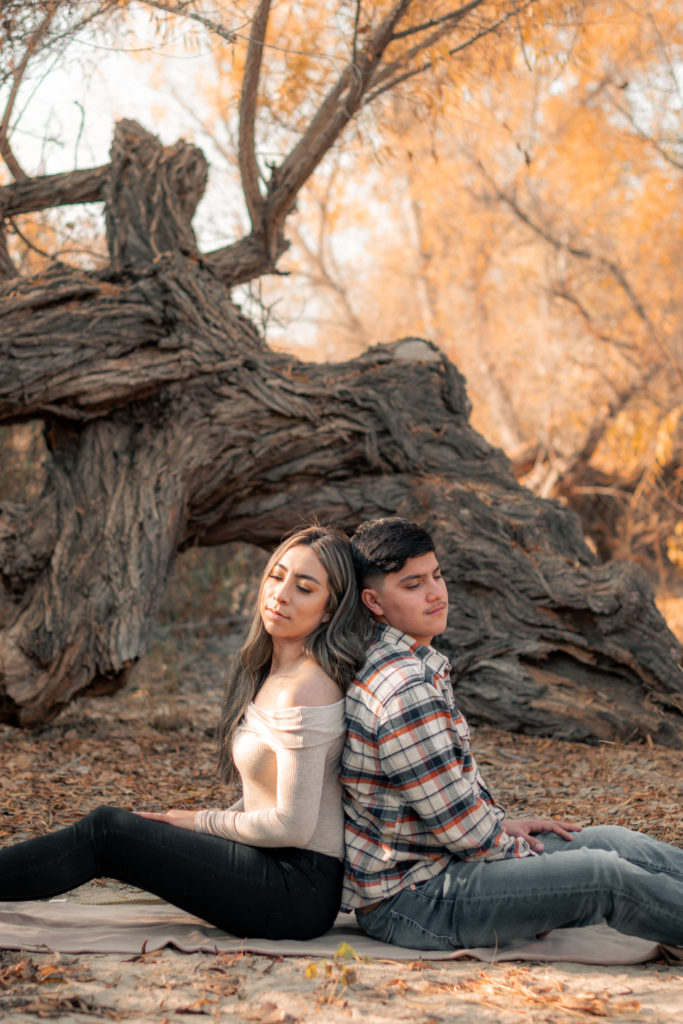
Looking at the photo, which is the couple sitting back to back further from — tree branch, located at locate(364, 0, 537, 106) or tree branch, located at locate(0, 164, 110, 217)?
tree branch, located at locate(0, 164, 110, 217)

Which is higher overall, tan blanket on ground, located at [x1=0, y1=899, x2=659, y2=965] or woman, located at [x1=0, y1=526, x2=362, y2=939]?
woman, located at [x1=0, y1=526, x2=362, y2=939]

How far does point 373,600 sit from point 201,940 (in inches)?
42.5

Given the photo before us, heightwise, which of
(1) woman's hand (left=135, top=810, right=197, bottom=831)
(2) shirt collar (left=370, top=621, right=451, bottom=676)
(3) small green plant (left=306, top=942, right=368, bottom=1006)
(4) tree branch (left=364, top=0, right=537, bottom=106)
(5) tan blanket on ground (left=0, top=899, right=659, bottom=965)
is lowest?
(5) tan blanket on ground (left=0, top=899, right=659, bottom=965)

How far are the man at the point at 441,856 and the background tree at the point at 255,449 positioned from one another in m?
2.76

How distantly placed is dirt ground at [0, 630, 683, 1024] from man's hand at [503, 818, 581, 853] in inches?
13.0

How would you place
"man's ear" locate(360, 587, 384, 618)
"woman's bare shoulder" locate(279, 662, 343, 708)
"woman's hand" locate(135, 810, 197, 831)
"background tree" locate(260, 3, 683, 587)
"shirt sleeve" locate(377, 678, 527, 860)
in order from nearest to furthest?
"shirt sleeve" locate(377, 678, 527, 860) → "woman's bare shoulder" locate(279, 662, 343, 708) → "woman's hand" locate(135, 810, 197, 831) → "man's ear" locate(360, 587, 384, 618) → "background tree" locate(260, 3, 683, 587)

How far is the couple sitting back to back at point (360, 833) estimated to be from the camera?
248 centimetres

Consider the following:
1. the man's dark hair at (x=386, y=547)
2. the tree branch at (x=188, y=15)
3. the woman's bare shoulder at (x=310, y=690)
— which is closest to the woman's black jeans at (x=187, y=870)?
the woman's bare shoulder at (x=310, y=690)

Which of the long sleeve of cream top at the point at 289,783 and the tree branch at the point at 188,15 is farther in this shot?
the tree branch at the point at 188,15

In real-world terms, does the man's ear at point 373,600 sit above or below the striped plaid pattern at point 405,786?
Result: above

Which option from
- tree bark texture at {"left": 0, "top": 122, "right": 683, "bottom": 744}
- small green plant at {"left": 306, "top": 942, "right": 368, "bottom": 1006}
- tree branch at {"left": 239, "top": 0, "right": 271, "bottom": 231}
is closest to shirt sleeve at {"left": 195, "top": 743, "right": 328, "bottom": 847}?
small green plant at {"left": 306, "top": 942, "right": 368, "bottom": 1006}

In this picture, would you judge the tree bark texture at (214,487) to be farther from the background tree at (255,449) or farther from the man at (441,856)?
the man at (441,856)

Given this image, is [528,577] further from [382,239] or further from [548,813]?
[382,239]

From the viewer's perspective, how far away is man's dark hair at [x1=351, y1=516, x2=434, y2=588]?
108 inches
